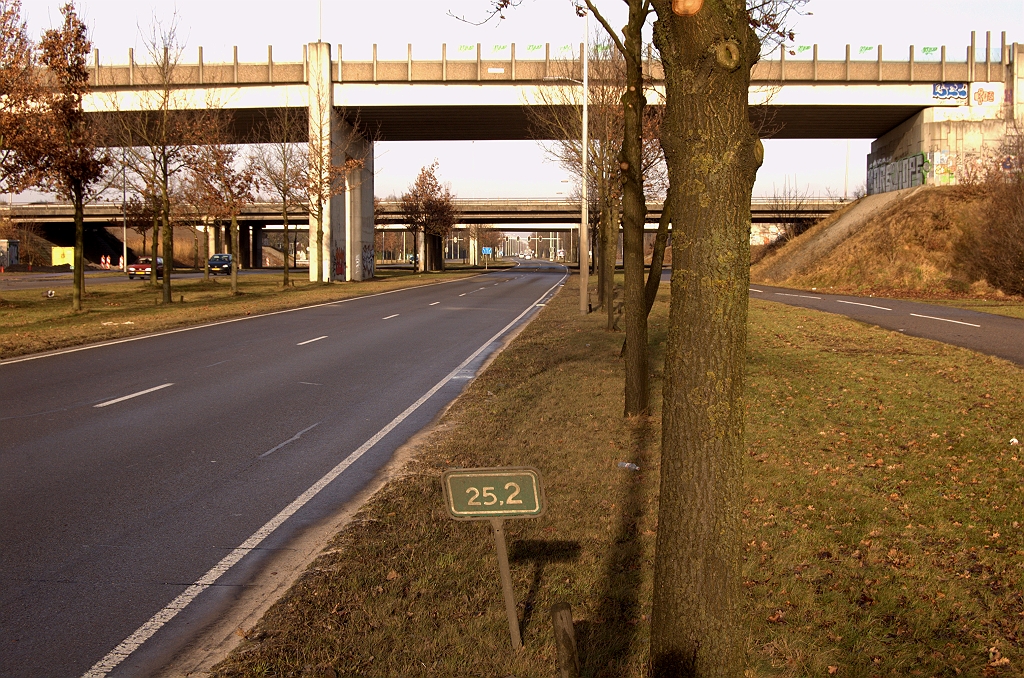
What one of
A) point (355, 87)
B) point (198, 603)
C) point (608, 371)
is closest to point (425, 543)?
point (198, 603)

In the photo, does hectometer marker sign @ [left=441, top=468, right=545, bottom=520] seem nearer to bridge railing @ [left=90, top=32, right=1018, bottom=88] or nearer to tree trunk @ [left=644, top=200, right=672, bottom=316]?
tree trunk @ [left=644, top=200, right=672, bottom=316]

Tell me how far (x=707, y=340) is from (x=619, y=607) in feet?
6.36

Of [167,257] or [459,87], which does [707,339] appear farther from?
[459,87]

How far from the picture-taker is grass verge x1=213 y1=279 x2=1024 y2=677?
4.33 metres

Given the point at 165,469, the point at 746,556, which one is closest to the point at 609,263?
the point at 165,469

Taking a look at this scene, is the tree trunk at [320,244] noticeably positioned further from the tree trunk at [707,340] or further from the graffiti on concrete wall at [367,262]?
the tree trunk at [707,340]

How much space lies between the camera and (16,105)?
25.7m

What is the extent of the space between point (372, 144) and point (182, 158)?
84.8ft

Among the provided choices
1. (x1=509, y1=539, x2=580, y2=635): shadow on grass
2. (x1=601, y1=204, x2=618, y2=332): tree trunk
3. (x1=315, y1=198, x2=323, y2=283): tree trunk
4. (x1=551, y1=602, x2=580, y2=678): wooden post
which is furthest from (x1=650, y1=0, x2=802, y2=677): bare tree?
(x1=315, y1=198, x2=323, y2=283): tree trunk

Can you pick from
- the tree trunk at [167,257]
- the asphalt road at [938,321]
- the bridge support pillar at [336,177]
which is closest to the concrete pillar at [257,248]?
the bridge support pillar at [336,177]

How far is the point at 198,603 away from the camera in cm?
502

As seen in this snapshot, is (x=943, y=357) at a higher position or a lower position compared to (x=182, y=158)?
lower

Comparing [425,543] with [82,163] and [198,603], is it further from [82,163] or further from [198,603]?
[82,163]

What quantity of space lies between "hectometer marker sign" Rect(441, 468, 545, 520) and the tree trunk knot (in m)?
→ 1.98
